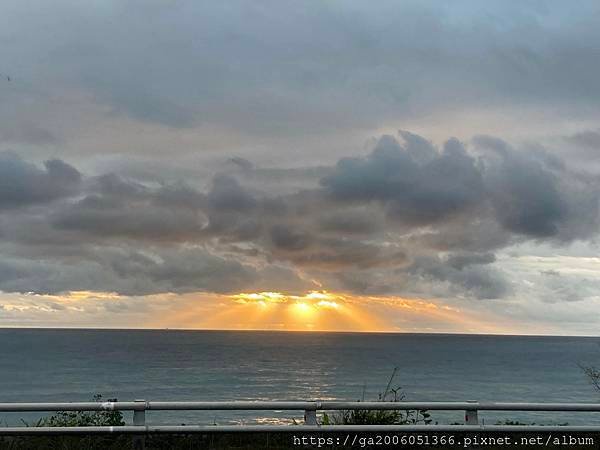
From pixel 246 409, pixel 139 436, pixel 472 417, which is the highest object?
pixel 246 409

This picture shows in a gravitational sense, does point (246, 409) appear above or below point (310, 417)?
above

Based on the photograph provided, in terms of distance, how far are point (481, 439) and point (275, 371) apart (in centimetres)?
10503

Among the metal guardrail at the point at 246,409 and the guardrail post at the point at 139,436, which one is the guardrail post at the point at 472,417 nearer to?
the metal guardrail at the point at 246,409

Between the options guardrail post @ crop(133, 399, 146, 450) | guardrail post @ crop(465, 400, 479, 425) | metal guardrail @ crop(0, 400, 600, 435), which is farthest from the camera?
guardrail post @ crop(465, 400, 479, 425)

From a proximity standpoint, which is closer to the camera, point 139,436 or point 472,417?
point 139,436

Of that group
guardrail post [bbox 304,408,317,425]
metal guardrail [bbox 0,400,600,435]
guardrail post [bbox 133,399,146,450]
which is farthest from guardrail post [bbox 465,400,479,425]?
guardrail post [bbox 133,399,146,450]

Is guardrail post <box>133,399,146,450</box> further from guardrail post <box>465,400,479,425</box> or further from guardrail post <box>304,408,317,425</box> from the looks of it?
guardrail post <box>465,400,479,425</box>

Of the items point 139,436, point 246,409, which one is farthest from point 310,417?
point 139,436

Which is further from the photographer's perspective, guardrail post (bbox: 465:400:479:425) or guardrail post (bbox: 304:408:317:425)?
guardrail post (bbox: 465:400:479:425)

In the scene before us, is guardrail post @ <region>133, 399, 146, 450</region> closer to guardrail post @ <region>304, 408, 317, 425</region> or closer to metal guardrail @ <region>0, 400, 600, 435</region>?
metal guardrail @ <region>0, 400, 600, 435</region>

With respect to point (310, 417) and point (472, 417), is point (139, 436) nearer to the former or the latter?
point (310, 417)

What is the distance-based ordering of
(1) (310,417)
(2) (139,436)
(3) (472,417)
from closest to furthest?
1. (2) (139,436)
2. (1) (310,417)
3. (3) (472,417)

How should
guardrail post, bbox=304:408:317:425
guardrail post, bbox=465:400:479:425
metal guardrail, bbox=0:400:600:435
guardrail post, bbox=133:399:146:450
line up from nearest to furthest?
metal guardrail, bbox=0:400:600:435 < guardrail post, bbox=133:399:146:450 < guardrail post, bbox=304:408:317:425 < guardrail post, bbox=465:400:479:425

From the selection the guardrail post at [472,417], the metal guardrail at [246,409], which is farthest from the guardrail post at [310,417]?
the guardrail post at [472,417]
